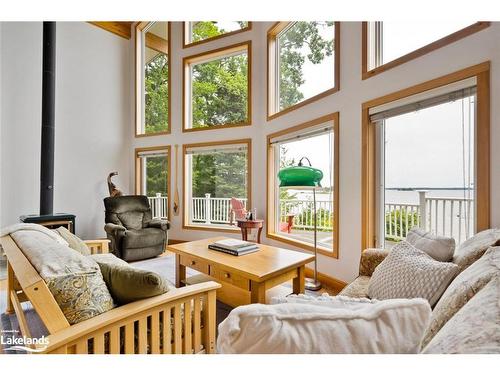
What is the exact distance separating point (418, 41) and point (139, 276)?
255cm

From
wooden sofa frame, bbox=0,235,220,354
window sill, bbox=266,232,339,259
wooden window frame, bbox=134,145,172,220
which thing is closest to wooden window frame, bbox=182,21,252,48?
wooden window frame, bbox=134,145,172,220

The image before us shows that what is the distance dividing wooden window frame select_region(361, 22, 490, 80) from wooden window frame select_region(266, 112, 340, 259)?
506 millimetres

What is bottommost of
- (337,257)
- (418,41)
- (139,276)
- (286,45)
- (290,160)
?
(337,257)

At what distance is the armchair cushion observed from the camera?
3.48 metres

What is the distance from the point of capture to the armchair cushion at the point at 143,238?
11.4 ft

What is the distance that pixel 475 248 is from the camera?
1.25 metres

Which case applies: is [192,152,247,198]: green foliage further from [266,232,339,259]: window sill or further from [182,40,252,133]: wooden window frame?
[266,232,339,259]: window sill

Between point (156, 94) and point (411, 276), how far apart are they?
5.17m

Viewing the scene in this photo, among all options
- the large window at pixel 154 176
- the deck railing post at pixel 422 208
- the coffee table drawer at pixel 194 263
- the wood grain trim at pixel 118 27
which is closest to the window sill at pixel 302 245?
the deck railing post at pixel 422 208

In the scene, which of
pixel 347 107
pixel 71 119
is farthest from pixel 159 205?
pixel 347 107

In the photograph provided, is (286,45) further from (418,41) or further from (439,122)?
(439,122)

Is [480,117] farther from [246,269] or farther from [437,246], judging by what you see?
[246,269]

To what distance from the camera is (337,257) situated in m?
2.70
